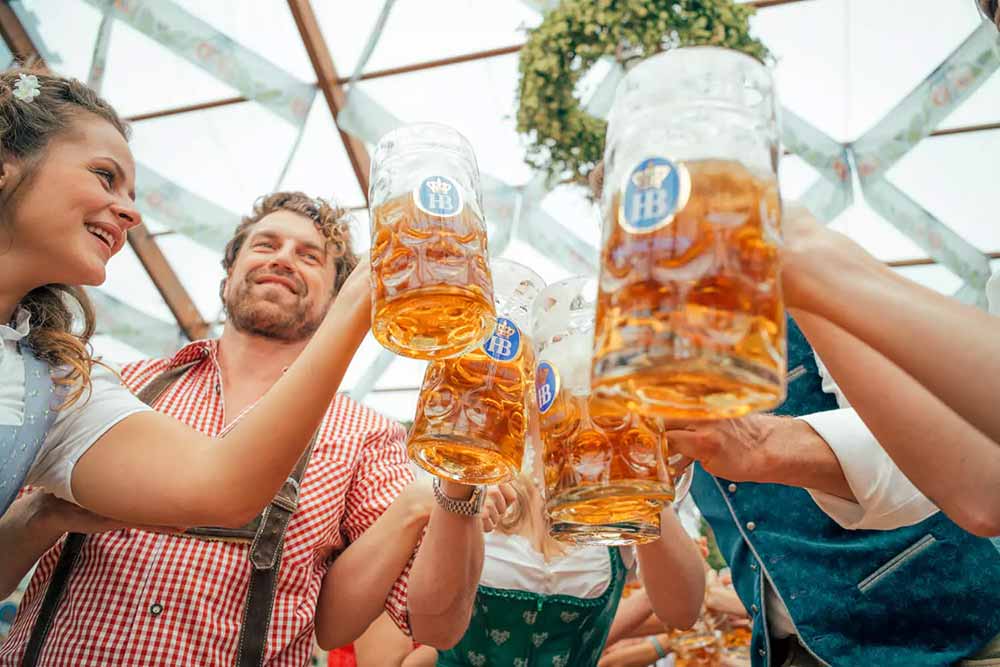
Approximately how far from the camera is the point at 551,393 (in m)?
0.83

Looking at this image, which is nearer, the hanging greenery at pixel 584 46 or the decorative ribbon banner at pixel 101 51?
the hanging greenery at pixel 584 46

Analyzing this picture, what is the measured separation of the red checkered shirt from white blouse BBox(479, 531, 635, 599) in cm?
23

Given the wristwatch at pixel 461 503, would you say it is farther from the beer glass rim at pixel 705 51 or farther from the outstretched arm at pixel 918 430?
the beer glass rim at pixel 705 51

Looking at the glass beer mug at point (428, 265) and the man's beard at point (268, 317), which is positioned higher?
the man's beard at point (268, 317)

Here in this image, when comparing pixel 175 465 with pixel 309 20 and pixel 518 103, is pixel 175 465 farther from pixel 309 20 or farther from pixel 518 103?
pixel 309 20

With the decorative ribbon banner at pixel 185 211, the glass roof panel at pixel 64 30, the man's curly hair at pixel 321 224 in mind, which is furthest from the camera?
the decorative ribbon banner at pixel 185 211

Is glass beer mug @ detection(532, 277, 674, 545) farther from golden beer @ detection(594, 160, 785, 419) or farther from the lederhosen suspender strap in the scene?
the lederhosen suspender strap

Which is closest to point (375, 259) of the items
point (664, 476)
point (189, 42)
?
point (664, 476)

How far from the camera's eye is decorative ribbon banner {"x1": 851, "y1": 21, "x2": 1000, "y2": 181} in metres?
4.41

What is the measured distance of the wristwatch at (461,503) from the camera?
3.73ft

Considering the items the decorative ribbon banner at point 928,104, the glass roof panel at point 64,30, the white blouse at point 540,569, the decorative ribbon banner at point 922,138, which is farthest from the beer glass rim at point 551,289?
the glass roof panel at point 64,30

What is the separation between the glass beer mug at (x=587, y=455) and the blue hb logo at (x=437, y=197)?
0.60 ft

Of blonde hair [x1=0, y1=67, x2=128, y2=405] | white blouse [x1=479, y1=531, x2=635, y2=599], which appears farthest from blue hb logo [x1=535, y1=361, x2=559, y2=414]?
white blouse [x1=479, y1=531, x2=635, y2=599]

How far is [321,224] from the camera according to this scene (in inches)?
78.2
